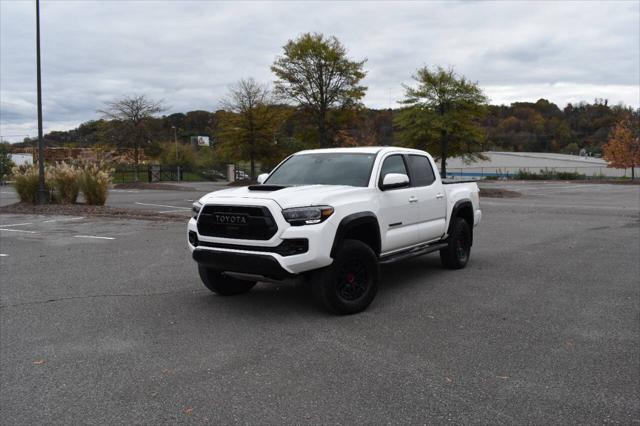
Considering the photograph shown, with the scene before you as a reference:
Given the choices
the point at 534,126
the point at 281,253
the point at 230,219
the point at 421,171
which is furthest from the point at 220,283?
the point at 534,126

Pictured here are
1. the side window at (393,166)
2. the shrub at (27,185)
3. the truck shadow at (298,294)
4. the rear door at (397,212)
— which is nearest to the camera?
the truck shadow at (298,294)

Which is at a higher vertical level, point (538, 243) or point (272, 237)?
point (272, 237)

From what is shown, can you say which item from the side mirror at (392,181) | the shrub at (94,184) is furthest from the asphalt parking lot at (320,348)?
the shrub at (94,184)

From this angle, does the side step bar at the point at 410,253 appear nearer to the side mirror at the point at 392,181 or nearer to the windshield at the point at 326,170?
the side mirror at the point at 392,181

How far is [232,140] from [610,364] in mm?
36737

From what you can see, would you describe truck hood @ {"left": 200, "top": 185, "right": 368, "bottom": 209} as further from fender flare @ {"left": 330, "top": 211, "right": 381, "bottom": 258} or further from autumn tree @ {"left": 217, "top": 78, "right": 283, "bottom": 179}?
autumn tree @ {"left": 217, "top": 78, "right": 283, "bottom": 179}

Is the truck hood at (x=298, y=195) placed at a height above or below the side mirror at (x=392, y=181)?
below

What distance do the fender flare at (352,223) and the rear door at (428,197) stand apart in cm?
119

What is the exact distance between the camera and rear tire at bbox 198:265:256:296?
671 cm

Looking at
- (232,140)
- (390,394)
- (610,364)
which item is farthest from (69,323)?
(232,140)

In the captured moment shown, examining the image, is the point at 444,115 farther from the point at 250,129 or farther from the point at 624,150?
the point at 624,150

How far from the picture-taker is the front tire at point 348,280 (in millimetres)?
5781

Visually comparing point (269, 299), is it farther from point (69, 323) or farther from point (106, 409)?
point (106, 409)

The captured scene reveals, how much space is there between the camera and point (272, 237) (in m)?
5.58
